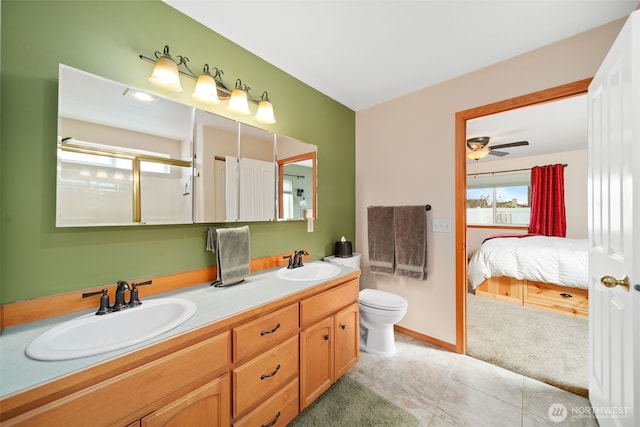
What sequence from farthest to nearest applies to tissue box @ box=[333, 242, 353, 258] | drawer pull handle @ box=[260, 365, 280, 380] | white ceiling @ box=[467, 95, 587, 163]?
white ceiling @ box=[467, 95, 587, 163] < tissue box @ box=[333, 242, 353, 258] < drawer pull handle @ box=[260, 365, 280, 380]

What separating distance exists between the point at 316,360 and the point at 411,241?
4.58 feet

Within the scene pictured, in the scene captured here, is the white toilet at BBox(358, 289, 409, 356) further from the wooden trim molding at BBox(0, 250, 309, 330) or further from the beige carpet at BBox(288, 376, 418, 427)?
the wooden trim molding at BBox(0, 250, 309, 330)

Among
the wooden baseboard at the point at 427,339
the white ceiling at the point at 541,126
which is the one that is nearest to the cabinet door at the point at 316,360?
the wooden baseboard at the point at 427,339

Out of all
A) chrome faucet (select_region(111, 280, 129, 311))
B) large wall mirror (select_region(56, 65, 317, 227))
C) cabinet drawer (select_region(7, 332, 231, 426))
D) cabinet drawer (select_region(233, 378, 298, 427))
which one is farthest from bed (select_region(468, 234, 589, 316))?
chrome faucet (select_region(111, 280, 129, 311))

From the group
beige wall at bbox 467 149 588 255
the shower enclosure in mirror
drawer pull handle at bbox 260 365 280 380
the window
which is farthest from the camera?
the window

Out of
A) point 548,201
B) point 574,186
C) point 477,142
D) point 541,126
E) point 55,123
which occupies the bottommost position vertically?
point 548,201

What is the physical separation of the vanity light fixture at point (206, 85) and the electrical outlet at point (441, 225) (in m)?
1.70

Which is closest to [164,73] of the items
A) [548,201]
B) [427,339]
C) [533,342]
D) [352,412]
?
[352,412]

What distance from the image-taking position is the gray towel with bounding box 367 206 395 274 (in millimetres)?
2439

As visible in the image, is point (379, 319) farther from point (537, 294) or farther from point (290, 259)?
point (537, 294)

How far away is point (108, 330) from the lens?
1.00m

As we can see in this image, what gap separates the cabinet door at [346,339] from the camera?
63.7 inches

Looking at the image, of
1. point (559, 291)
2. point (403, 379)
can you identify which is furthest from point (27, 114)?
point (559, 291)

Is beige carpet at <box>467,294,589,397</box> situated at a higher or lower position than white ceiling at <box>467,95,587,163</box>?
lower
